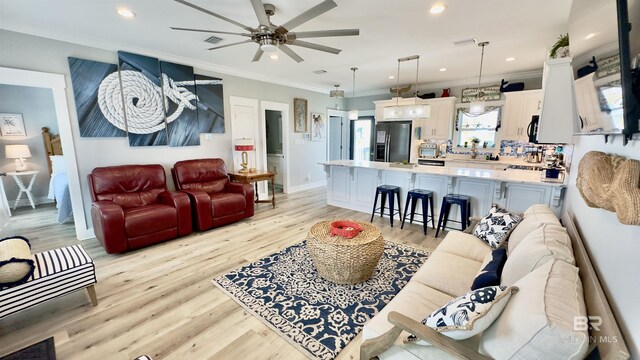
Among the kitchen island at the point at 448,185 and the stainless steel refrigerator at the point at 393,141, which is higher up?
the stainless steel refrigerator at the point at 393,141

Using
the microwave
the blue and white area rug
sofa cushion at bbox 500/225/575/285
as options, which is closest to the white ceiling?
the microwave

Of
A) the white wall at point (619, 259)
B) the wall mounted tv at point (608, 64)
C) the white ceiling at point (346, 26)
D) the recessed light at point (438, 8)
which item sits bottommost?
the white wall at point (619, 259)

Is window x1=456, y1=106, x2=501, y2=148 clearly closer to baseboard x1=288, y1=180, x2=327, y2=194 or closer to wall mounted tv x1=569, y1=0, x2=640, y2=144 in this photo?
baseboard x1=288, y1=180, x2=327, y2=194

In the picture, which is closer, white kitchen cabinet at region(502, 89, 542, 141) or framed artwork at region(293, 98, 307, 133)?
white kitchen cabinet at region(502, 89, 542, 141)

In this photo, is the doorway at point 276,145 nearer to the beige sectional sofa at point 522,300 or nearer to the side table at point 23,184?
the side table at point 23,184

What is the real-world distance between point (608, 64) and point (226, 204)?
404 cm

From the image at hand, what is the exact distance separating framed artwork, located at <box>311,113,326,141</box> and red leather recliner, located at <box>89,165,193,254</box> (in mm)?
3831

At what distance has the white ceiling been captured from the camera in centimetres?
251

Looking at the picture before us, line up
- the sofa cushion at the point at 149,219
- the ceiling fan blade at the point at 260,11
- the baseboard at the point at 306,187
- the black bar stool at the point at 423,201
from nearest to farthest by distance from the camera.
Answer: the ceiling fan blade at the point at 260,11 → the sofa cushion at the point at 149,219 → the black bar stool at the point at 423,201 → the baseboard at the point at 306,187

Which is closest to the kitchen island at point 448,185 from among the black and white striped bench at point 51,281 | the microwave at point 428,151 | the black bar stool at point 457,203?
the black bar stool at point 457,203

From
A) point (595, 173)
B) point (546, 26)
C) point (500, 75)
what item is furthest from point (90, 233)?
point (500, 75)

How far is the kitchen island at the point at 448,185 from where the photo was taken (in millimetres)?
3306

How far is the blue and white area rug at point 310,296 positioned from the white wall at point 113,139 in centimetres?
266

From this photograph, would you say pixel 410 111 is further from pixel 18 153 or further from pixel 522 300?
pixel 18 153
